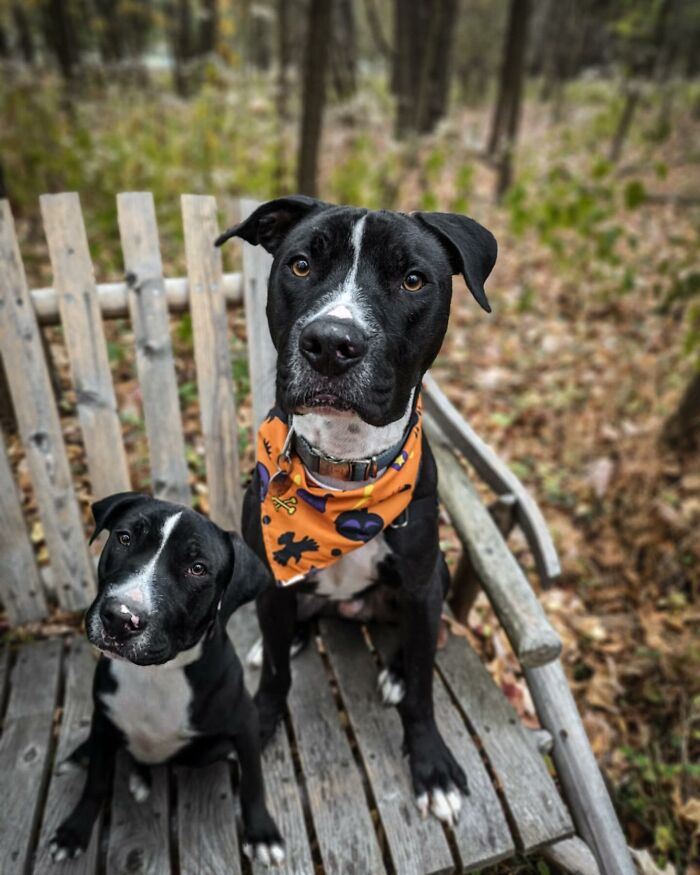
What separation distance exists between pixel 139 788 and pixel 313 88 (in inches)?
207

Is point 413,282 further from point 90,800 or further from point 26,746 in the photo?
point 26,746

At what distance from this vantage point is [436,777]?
2242mm

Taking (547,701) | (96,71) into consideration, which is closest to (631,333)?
(547,701)

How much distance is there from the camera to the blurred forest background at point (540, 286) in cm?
341

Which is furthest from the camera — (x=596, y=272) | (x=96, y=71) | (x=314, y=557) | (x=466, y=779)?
(x=96, y=71)

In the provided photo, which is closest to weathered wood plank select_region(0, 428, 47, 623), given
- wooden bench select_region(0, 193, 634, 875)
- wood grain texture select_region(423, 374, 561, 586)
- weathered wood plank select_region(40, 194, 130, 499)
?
wooden bench select_region(0, 193, 634, 875)

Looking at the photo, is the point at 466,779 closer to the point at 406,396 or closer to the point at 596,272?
the point at 406,396

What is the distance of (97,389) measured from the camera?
2508 millimetres

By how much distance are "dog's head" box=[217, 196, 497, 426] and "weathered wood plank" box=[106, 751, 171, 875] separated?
4.89 ft

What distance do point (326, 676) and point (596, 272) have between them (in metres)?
5.92

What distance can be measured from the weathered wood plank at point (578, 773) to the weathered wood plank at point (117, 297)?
2000 mm

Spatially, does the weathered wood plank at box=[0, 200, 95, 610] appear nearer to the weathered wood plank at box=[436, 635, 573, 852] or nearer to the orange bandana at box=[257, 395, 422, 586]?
the orange bandana at box=[257, 395, 422, 586]

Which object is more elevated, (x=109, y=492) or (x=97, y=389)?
(x=97, y=389)

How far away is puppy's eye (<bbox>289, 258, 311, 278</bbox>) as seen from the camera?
188 cm
